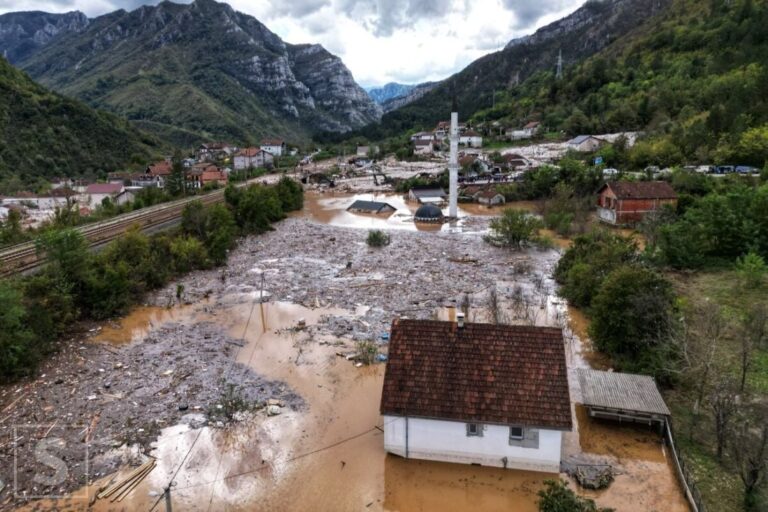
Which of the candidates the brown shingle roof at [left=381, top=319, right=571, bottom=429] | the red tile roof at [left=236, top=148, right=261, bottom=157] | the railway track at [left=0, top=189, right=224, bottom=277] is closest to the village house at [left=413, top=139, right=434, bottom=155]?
the red tile roof at [left=236, top=148, right=261, bottom=157]

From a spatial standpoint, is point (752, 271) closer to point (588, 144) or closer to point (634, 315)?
point (634, 315)

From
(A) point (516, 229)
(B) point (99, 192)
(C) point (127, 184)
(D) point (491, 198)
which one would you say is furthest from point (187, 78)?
(A) point (516, 229)

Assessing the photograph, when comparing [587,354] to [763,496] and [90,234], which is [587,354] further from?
[90,234]

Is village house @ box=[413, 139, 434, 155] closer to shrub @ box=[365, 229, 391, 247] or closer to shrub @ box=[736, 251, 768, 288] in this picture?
shrub @ box=[365, 229, 391, 247]

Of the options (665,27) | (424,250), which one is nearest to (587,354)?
(424,250)

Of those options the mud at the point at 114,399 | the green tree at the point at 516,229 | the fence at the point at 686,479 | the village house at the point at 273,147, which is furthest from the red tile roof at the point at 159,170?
the fence at the point at 686,479
